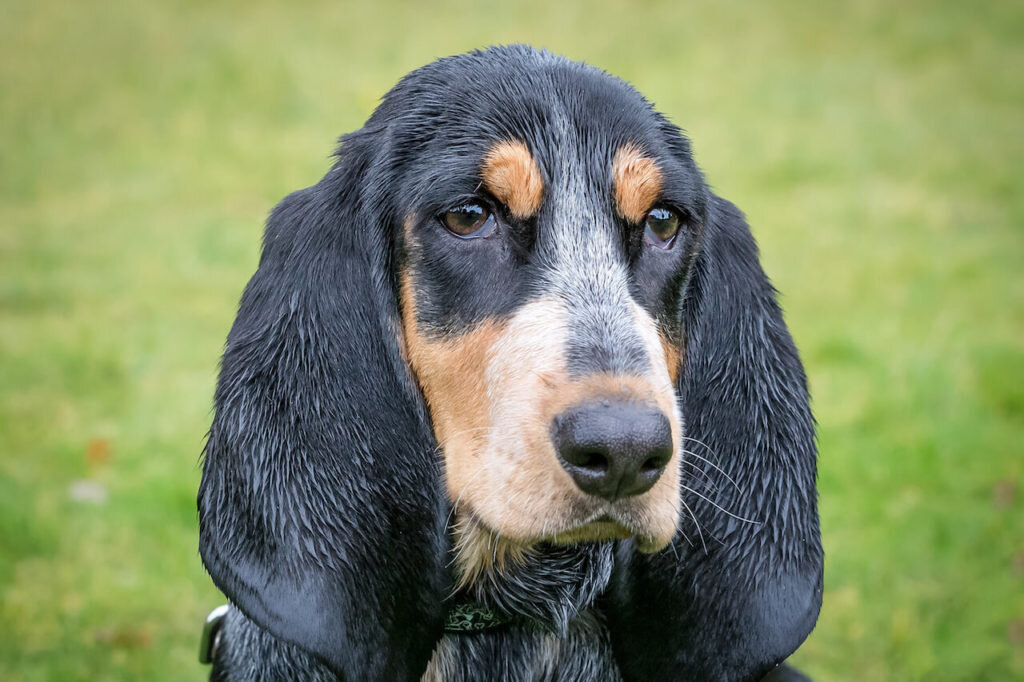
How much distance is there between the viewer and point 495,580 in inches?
116

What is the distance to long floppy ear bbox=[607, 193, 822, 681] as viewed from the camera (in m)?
2.93

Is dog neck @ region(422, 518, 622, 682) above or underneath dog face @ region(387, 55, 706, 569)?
underneath

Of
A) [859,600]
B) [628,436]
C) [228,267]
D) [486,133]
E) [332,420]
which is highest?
[486,133]

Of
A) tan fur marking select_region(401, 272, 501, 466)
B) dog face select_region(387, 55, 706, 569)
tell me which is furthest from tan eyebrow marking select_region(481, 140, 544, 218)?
tan fur marking select_region(401, 272, 501, 466)

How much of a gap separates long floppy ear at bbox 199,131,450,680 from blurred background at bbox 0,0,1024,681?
8.70 ft

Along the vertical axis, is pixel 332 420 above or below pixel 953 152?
below

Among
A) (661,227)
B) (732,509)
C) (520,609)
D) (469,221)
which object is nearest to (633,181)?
(661,227)

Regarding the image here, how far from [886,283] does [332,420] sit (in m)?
7.91

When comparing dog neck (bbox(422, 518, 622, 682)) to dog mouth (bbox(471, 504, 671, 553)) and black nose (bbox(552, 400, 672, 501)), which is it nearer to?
dog mouth (bbox(471, 504, 671, 553))

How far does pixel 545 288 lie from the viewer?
2.66 metres

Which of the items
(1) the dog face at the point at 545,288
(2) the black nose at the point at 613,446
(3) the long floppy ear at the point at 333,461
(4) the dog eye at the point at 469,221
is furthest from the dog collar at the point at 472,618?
(4) the dog eye at the point at 469,221

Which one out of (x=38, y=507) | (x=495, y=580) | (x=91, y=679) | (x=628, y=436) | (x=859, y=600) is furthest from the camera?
(x=38, y=507)

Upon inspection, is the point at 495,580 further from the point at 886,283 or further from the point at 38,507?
the point at 886,283

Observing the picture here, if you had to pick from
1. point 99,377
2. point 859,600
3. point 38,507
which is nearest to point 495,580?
point 859,600
